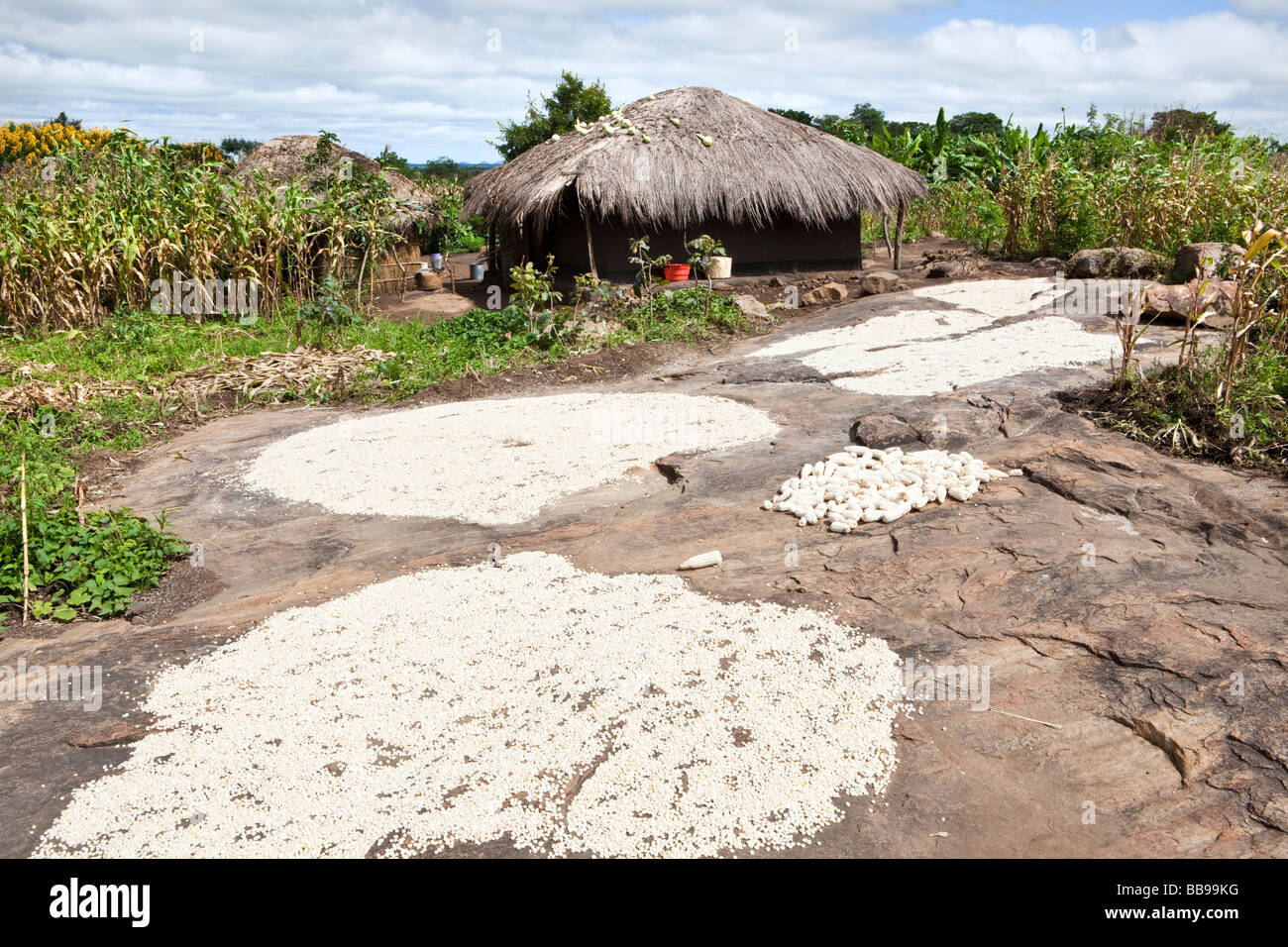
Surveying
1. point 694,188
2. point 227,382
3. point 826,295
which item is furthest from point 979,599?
point 694,188

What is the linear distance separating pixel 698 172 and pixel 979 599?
939 cm

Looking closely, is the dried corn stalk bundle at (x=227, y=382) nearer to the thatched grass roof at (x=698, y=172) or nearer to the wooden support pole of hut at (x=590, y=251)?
the wooden support pole of hut at (x=590, y=251)

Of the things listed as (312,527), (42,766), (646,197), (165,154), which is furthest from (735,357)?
(165,154)

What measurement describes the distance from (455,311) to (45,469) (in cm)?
776

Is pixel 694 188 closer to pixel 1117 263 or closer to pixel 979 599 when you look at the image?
pixel 1117 263

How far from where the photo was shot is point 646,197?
11344 mm

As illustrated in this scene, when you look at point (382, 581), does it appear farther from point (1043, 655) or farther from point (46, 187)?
point (46, 187)

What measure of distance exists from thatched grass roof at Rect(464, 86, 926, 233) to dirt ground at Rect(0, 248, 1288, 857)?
20.8ft

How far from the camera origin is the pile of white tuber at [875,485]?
14.2 feet

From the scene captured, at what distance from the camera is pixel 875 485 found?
4574 millimetres

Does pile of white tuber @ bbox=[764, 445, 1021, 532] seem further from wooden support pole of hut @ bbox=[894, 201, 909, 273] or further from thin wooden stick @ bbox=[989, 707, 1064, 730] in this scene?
wooden support pole of hut @ bbox=[894, 201, 909, 273]

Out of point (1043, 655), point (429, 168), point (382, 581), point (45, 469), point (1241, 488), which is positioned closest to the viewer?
point (1043, 655)

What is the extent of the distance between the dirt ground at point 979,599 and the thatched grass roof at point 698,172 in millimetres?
6354

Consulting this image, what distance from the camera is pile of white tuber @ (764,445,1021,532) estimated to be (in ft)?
14.2
